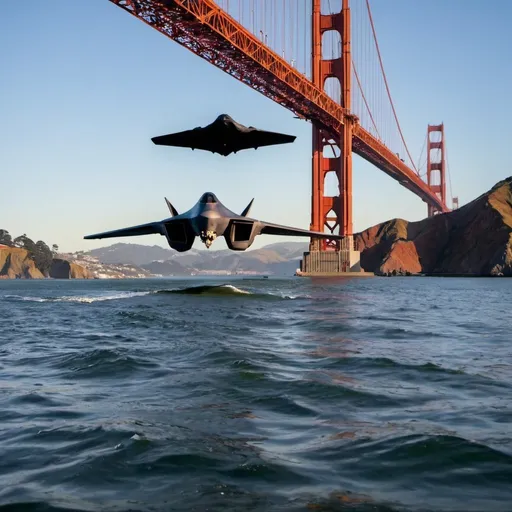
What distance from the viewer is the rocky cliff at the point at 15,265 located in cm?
17288

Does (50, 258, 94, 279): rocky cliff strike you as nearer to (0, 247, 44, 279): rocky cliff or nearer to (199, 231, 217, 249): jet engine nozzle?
(0, 247, 44, 279): rocky cliff

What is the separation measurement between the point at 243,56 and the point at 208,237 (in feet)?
116

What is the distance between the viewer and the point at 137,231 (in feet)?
129

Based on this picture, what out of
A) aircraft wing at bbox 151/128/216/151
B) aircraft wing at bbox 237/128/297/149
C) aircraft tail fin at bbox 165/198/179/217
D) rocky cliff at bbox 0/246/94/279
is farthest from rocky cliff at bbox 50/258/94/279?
aircraft tail fin at bbox 165/198/179/217

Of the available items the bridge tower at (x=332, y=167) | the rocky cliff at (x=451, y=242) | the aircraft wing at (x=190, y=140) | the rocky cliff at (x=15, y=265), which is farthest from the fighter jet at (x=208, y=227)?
the rocky cliff at (x=15, y=265)

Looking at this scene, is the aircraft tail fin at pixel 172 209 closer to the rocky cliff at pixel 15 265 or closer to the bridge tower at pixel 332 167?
the bridge tower at pixel 332 167

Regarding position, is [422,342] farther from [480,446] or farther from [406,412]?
[480,446]

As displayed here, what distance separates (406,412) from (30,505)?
4.07m

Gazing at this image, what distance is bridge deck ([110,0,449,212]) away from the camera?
168ft

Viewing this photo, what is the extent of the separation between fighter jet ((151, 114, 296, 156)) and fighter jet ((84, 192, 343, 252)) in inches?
193

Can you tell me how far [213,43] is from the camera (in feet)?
190

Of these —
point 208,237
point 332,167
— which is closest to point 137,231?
point 208,237

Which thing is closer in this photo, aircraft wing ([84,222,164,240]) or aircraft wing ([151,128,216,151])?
aircraft wing ([84,222,164,240])

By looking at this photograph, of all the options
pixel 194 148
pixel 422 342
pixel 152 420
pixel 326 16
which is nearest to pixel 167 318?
pixel 422 342
